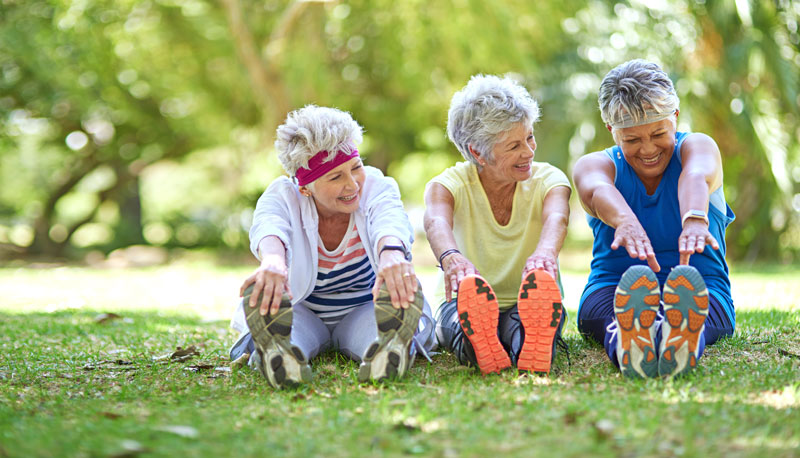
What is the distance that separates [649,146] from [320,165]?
61.1 inches

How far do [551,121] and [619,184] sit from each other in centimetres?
781

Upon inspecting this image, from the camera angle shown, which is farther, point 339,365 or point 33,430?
point 339,365

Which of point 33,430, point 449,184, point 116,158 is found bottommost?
point 33,430

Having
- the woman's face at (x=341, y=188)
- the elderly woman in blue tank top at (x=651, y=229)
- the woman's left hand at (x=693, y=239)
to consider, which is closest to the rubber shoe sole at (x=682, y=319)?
the elderly woman in blue tank top at (x=651, y=229)

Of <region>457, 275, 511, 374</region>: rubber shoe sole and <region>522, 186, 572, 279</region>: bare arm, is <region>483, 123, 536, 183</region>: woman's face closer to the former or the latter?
<region>522, 186, 572, 279</region>: bare arm

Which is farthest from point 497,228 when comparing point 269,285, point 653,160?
point 269,285

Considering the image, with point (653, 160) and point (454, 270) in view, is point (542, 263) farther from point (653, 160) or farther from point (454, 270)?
point (653, 160)

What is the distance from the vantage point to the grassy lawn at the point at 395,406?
2207 millimetres

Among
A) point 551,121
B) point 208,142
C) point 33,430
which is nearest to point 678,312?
point 33,430

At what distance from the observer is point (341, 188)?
3.35m

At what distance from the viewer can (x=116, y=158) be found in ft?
51.9

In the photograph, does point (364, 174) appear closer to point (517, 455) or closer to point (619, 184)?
point (619, 184)

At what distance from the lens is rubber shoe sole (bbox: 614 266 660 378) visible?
9.33 feet

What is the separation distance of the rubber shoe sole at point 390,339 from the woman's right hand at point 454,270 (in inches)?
9.6
